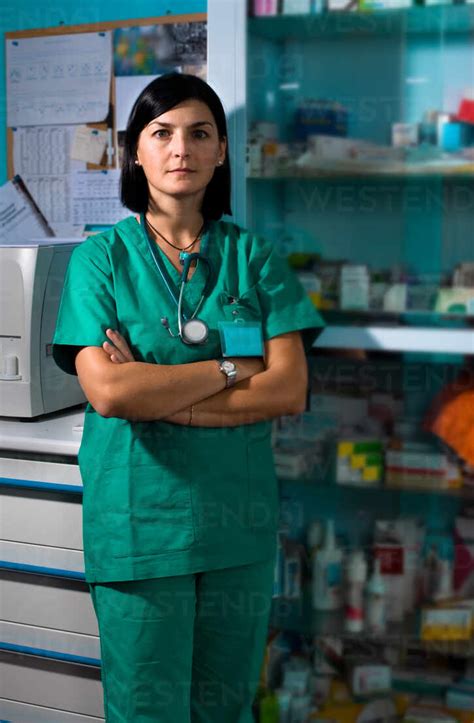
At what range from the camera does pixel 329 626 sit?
1982mm

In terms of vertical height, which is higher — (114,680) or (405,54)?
(405,54)

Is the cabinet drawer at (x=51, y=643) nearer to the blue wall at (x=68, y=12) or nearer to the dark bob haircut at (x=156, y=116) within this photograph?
the dark bob haircut at (x=156, y=116)

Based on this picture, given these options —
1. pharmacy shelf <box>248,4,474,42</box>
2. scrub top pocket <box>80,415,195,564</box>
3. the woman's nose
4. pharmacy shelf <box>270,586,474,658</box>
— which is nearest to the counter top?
scrub top pocket <box>80,415,195,564</box>

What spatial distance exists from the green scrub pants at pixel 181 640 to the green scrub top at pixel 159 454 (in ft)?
0.12

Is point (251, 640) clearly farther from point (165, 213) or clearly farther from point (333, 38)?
point (333, 38)

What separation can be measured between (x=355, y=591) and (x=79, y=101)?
1.64 meters

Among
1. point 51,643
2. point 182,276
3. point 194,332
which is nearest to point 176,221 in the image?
point 182,276

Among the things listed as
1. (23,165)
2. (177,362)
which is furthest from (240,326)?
(23,165)

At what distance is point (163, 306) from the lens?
65.6 inches

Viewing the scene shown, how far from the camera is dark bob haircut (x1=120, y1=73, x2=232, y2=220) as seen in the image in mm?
1677

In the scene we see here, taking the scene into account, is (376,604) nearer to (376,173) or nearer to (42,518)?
(42,518)

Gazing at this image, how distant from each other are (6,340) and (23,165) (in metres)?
0.85

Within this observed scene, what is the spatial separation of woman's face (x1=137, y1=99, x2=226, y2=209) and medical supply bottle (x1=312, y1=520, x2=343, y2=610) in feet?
2.73

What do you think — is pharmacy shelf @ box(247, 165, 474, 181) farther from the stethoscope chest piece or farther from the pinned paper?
the pinned paper
